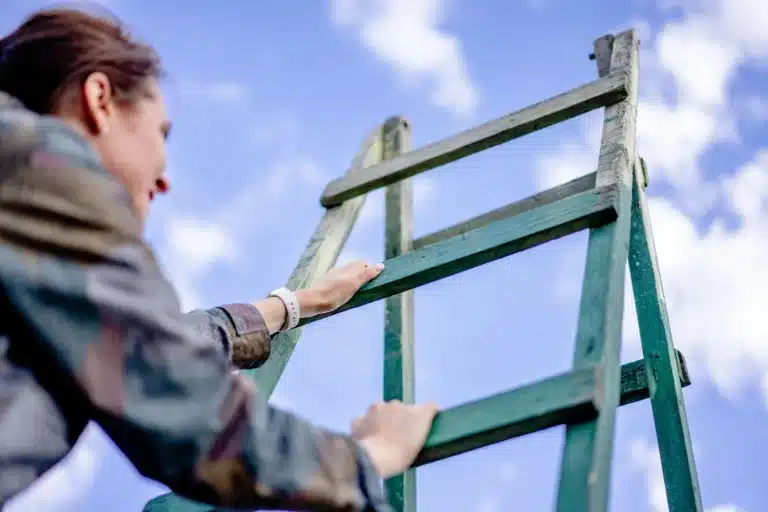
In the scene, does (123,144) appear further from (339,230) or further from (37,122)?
(339,230)

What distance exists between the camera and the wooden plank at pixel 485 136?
2.68 metres

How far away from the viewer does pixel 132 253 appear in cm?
117

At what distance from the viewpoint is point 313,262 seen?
102 inches

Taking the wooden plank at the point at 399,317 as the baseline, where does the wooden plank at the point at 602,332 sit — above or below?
below

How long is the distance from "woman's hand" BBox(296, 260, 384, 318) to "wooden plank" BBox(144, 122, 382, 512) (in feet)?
0.32

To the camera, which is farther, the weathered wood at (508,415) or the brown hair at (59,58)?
the weathered wood at (508,415)

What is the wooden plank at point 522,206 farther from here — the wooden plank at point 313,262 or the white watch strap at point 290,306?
the white watch strap at point 290,306

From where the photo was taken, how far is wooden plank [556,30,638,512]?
1451 millimetres

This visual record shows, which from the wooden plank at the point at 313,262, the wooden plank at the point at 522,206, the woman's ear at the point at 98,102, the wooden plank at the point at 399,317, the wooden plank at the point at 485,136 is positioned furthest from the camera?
the wooden plank at the point at 485,136

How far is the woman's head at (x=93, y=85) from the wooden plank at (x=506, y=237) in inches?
33.1

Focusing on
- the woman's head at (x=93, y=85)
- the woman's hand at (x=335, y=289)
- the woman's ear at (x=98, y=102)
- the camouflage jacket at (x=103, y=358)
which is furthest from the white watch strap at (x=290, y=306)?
the camouflage jacket at (x=103, y=358)

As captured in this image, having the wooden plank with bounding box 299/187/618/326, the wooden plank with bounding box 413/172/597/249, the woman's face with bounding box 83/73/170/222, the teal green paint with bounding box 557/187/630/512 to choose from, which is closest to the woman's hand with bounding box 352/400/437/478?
the teal green paint with bounding box 557/187/630/512

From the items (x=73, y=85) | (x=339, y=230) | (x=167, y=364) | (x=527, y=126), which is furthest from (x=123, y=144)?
(x=527, y=126)

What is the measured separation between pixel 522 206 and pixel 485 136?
0.28m
